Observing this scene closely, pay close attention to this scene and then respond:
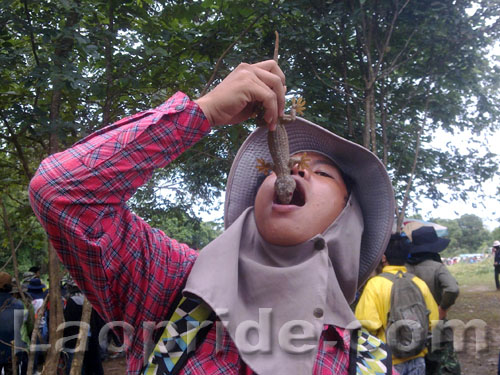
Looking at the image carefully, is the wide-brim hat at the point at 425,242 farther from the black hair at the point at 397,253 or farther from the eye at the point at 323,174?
the eye at the point at 323,174

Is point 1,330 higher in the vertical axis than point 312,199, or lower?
lower

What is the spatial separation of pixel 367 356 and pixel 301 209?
1.75 ft

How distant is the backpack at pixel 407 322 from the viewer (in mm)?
3588

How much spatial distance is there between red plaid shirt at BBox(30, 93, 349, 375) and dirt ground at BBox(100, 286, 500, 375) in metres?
3.88

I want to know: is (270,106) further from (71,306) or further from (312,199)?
(71,306)

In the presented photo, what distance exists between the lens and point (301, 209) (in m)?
1.54

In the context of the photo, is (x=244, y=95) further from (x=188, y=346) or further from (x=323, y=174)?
(x=188, y=346)

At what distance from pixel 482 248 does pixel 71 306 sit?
5030 cm

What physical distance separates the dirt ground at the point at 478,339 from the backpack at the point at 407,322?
1.11 m

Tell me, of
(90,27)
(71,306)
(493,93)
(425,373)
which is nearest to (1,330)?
(71,306)

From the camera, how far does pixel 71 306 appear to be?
6305 millimetres

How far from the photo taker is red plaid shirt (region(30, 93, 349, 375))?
44.9 inches

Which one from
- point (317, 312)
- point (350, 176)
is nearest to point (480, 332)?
point (350, 176)

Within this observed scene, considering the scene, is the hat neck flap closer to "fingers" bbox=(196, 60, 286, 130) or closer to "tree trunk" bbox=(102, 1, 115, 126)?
"fingers" bbox=(196, 60, 286, 130)
